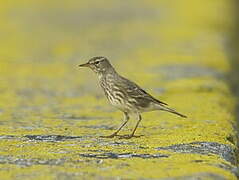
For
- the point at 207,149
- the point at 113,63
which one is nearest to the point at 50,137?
the point at 207,149

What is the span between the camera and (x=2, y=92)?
11.8 metres

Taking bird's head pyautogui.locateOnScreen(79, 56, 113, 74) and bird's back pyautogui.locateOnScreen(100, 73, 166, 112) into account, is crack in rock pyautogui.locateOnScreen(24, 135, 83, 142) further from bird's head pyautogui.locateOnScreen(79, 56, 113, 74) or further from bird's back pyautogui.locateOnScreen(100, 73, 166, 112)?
bird's head pyautogui.locateOnScreen(79, 56, 113, 74)

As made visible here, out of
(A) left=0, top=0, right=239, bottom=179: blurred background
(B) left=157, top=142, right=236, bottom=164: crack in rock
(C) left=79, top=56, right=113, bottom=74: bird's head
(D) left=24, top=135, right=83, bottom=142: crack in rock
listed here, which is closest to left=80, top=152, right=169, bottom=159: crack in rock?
(A) left=0, top=0, right=239, bottom=179: blurred background

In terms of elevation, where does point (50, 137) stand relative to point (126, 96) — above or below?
below

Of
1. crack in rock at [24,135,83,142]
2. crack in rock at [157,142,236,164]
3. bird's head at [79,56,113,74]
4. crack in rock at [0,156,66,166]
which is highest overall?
bird's head at [79,56,113,74]

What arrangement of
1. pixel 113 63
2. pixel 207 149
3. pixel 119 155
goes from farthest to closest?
pixel 113 63 → pixel 207 149 → pixel 119 155

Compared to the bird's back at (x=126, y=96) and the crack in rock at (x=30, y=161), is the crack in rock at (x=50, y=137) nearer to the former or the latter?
the bird's back at (x=126, y=96)

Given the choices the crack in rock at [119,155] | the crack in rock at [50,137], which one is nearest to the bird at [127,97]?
the crack in rock at [50,137]

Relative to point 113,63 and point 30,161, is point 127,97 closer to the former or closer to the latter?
point 30,161

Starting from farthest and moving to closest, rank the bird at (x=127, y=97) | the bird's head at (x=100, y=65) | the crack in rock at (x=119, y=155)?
the bird's head at (x=100, y=65) < the bird at (x=127, y=97) < the crack in rock at (x=119, y=155)

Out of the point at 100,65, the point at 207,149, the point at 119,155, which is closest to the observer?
the point at 119,155

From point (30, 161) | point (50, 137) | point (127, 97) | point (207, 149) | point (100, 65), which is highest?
point (100, 65)

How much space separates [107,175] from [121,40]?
11.4 metres

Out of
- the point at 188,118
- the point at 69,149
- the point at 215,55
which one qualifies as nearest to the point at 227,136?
the point at 188,118
